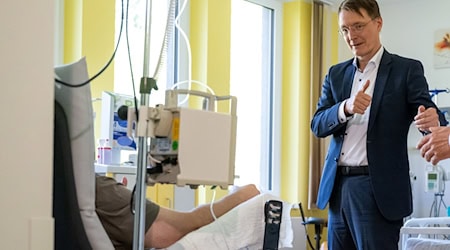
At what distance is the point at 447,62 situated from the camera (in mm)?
5152

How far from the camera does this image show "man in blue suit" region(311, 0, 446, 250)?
2.19 metres

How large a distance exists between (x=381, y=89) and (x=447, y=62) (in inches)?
126

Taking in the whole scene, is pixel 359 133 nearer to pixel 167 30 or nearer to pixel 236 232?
pixel 236 232

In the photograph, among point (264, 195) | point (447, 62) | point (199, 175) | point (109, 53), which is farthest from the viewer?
point (447, 62)

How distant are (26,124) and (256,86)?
4.25m

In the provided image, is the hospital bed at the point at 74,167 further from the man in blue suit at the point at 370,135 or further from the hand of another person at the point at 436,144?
the hand of another person at the point at 436,144

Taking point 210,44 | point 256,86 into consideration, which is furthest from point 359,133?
point 256,86

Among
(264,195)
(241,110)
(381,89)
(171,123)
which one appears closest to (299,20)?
(241,110)

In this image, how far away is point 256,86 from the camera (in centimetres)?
536

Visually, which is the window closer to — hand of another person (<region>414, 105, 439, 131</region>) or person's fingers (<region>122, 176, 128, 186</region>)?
person's fingers (<region>122, 176, 128, 186</region>)

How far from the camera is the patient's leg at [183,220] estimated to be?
1.96 m

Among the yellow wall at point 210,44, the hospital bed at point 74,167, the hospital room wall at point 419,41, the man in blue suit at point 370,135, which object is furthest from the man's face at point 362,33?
the hospital room wall at point 419,41

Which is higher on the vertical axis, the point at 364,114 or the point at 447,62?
the point at 447,62

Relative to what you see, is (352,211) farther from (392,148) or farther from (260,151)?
(260,151)
